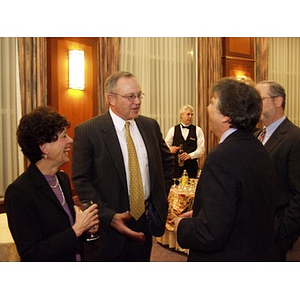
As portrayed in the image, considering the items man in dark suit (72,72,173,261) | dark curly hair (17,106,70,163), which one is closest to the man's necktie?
man in dark suit (72,72,173,261)

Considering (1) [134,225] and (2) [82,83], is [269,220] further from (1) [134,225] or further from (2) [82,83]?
(2) [82,83]

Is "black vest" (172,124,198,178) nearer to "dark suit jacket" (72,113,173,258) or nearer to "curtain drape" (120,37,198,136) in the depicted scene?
"curtain drape" (120,37,198,136)

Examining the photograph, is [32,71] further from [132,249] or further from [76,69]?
[132,249]

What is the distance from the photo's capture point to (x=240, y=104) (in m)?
1.67

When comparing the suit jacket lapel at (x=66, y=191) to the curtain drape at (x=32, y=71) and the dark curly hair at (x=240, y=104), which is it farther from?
the curtain drape at (x=32, y=71)

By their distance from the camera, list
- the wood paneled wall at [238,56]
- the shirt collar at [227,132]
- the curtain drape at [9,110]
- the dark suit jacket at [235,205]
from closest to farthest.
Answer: the dark suit jacket at [235,205] < the shirt collar at [227,132] < the curtain drape at [9,110] < the wood paneled wall at [238,56]

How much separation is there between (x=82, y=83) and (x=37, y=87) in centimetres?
74

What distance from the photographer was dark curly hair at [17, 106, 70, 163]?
5.92 feet

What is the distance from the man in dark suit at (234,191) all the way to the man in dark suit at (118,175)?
1.99ft

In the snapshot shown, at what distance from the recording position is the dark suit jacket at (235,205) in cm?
158

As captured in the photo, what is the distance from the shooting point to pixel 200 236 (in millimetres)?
1627

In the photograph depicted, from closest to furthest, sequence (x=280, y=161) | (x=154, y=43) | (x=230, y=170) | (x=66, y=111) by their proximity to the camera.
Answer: (x=230, y=170) → (x=280, y=161) → (x=66, y=111) → (x=154, y=43)

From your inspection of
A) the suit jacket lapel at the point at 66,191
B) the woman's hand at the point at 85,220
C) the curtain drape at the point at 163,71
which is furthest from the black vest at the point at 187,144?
the woman's hand at the point at 85,220

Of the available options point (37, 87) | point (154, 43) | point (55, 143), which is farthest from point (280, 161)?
point (154, 43)
